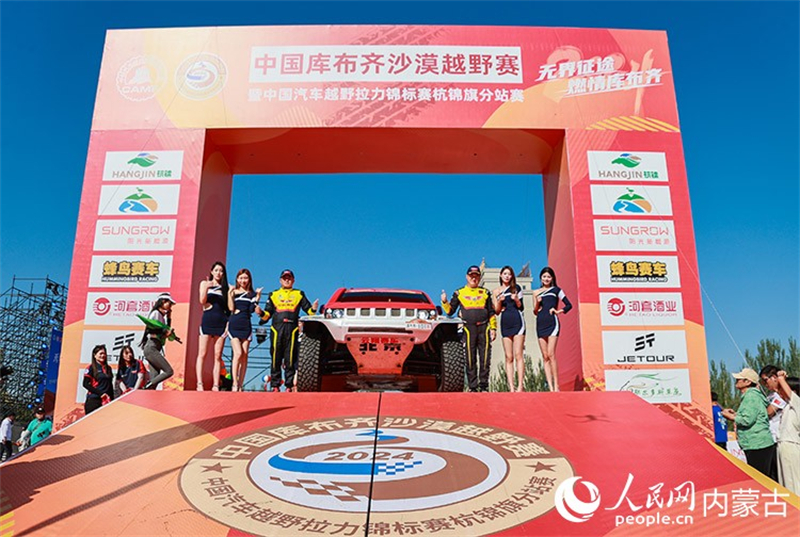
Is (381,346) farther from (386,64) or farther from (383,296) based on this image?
(386,64)

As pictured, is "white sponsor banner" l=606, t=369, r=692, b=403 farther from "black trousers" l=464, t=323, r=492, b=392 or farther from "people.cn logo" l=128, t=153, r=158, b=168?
"people.cn logo" l=128, t=153, r=158, b=168

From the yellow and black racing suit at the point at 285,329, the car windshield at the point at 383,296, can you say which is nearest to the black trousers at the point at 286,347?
the yellow and black racing suit at the point at 285,329

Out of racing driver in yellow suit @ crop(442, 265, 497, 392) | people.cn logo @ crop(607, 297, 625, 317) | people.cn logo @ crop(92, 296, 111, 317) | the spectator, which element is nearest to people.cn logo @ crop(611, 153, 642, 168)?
people.cn logo @ crop(607, 297, 625, 317)

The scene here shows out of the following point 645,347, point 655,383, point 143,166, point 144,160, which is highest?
point 144,160

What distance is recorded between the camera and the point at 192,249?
9.78 metres

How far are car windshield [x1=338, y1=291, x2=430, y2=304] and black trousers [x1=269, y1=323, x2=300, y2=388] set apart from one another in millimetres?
865

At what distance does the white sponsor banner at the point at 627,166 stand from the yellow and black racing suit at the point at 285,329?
220 inches

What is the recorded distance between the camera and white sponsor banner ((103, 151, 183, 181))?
1009cm

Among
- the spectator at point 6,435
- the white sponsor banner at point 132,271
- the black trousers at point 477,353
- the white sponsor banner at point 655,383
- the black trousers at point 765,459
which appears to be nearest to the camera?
the black trousers at point 765,459

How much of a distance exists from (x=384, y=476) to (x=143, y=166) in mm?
8128

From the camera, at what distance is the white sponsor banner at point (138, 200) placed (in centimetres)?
994

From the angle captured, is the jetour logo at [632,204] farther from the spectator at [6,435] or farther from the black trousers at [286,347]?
the spectator at [6,435]

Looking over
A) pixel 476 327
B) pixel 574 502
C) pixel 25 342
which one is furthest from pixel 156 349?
pixel 25 342

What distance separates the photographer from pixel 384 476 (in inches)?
164
